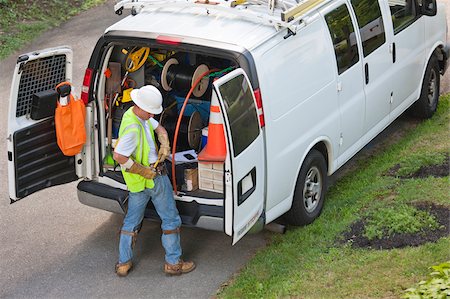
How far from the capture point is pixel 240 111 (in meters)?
7.03

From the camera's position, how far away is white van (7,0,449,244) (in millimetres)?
7320

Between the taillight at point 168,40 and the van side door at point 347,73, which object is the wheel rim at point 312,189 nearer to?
the van side door at point 347,73

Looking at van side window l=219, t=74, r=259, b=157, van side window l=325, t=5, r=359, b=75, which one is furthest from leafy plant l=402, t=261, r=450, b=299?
van side window l=325, t=5, r=359, b=75

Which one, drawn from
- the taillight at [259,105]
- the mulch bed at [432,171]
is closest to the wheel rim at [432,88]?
the mulch bed at [432,171]

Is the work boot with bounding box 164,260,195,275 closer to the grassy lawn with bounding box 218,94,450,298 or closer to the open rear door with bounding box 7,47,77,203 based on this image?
the grassy lawn with bounding box 218,94,450,298

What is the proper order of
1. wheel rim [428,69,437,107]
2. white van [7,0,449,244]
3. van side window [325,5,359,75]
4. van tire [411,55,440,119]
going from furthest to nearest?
wheel rim [428,69,437,107] → van tire [411,55,440,119] → van side window [325,5,359,75] → white van [7,0,449,244]

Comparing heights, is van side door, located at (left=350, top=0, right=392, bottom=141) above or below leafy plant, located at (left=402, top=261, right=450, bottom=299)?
above

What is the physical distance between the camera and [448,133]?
9969 mm

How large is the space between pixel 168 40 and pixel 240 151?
4.01ft

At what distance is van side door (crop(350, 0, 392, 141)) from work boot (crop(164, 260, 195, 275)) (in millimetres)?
2550

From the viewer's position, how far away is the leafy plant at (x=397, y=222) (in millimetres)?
7629

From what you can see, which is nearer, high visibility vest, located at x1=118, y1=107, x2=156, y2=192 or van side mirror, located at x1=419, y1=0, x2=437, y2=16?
high visibility vest, located at x1=118, y1=107, x2=156, y2=192

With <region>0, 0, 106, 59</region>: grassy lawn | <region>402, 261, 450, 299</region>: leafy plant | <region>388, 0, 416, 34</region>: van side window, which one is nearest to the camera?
<region>402, 261, 450, 299</region>: leafy plant

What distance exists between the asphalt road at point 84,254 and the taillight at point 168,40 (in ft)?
6.44
